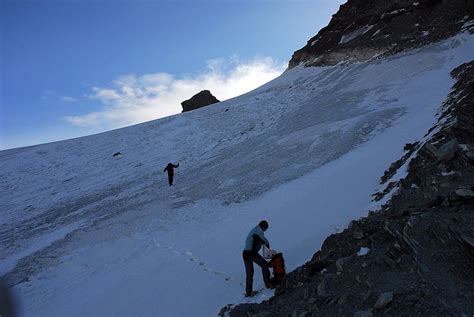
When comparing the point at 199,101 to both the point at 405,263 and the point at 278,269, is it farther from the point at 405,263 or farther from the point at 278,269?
the point at 405,263

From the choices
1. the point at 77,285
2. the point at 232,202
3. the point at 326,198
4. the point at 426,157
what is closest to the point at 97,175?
the point at 232,202

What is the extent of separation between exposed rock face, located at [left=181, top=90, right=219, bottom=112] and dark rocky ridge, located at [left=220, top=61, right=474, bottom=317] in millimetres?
54993

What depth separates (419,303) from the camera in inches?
188

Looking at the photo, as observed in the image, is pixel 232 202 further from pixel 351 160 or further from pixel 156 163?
pixel 156 163

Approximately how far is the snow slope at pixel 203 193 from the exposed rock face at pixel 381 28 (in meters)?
4.02

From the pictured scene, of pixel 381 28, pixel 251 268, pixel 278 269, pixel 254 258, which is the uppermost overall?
pixel 381 28

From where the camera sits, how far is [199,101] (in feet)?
204

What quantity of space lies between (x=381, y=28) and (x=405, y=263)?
Answer: 42353 mm

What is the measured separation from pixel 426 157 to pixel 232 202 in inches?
292

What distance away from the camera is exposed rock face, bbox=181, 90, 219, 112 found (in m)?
62.1

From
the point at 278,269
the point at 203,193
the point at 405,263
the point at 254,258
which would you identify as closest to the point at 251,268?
the point at 254,258

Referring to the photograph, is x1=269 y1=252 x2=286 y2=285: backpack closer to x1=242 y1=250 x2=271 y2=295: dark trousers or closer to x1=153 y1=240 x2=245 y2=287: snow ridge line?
x1=242 y1=250 x2=271 y2=295: dark trousers

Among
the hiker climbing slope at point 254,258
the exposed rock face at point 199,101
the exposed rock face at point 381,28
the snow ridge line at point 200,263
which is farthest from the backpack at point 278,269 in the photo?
the exposed rock face at point 199,101

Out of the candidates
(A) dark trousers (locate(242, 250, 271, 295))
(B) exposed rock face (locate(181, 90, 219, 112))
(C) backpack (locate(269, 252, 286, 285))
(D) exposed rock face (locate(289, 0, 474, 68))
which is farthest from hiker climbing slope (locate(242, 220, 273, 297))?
(B) exposed rock face (locate(181, 90, 219, 112))
